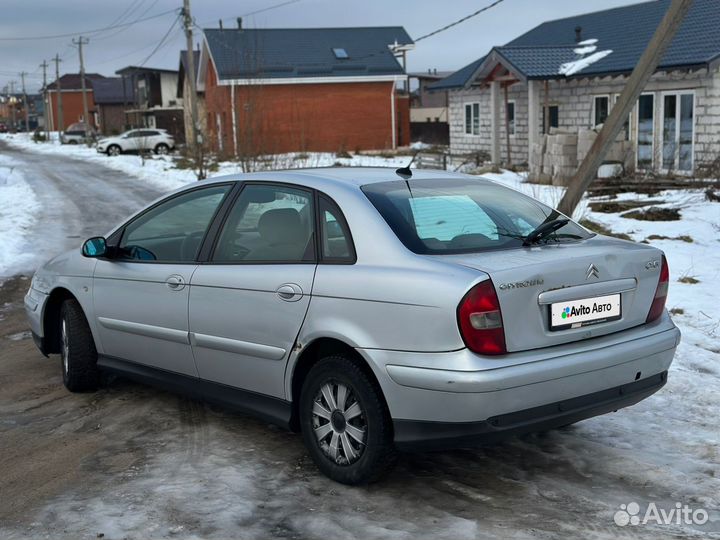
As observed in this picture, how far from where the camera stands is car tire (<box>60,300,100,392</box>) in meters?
6.11

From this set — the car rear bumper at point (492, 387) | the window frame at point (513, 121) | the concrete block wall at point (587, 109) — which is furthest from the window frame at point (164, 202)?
the window frame at point (513, 121)

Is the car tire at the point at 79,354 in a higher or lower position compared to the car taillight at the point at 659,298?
lower

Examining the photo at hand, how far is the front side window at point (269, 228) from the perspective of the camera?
475 cm

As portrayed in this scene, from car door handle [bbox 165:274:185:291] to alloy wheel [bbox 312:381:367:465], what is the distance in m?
1.24

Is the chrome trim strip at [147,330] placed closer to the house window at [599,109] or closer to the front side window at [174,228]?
the front side window at [174,228]

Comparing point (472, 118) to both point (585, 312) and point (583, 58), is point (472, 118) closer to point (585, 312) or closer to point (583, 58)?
point (583, 58)

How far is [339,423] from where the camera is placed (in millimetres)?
4402

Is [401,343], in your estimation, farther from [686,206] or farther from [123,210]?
[123,210]

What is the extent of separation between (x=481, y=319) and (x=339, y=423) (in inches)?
38.3

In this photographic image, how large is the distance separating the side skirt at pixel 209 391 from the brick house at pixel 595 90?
16.6 meters

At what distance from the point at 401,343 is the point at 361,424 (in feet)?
1.73

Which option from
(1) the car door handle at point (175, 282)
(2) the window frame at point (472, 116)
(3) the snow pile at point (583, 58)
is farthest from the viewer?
(2) the window frame at point (472, 116)

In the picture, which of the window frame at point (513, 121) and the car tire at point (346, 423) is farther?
the window frame at point (513, 121)

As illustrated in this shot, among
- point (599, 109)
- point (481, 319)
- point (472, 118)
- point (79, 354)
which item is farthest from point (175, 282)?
point (472, 118)
